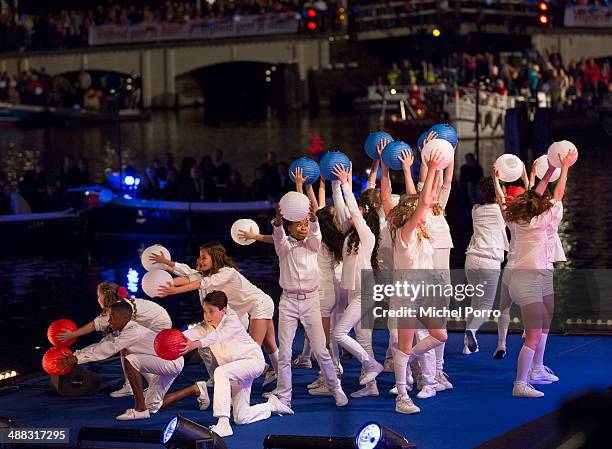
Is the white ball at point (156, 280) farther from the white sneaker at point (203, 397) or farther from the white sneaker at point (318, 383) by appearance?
the white sneaker at point (318, 383)

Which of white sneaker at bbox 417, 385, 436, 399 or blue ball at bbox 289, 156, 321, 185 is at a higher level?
blue ball at bbox 289, 156, 321, 185

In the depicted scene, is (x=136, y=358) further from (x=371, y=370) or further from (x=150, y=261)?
(x=371, y=370)

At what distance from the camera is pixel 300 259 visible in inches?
484

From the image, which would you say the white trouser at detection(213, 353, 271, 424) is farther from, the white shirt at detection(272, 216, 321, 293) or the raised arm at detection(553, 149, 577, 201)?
the raised arm at detection(553, 149, 577, 201)

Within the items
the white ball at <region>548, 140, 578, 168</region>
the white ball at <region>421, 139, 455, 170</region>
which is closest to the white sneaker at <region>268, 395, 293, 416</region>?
the white ball at <region>421, 139, 455, 170</region>

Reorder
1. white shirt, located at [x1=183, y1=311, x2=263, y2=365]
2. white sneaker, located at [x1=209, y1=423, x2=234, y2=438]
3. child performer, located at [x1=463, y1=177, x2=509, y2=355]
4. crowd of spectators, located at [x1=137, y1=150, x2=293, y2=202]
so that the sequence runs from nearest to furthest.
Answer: white sneaker, located at [x1=209, y1=423, x2=234, y2=438]
white shirt, located at [x1=183, y1=311, x2=263, y2=365]
child performer, located at [x1=463, y1=177, x2=509, y2=355]
crowd of spectators, located at [x1=137, y1=150, x2=293, y2=202]

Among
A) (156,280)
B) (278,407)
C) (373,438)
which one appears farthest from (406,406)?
(373,438)

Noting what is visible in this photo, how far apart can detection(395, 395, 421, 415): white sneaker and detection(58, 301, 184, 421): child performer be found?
1778mm

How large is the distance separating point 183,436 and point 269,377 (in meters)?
4.08

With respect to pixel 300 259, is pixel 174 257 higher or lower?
lower

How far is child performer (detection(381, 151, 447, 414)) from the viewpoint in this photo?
1197cm

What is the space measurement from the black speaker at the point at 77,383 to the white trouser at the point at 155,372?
2.79 feet

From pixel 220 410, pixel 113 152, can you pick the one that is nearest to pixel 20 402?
pixel 220 410

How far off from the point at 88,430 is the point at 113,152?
3292cm
